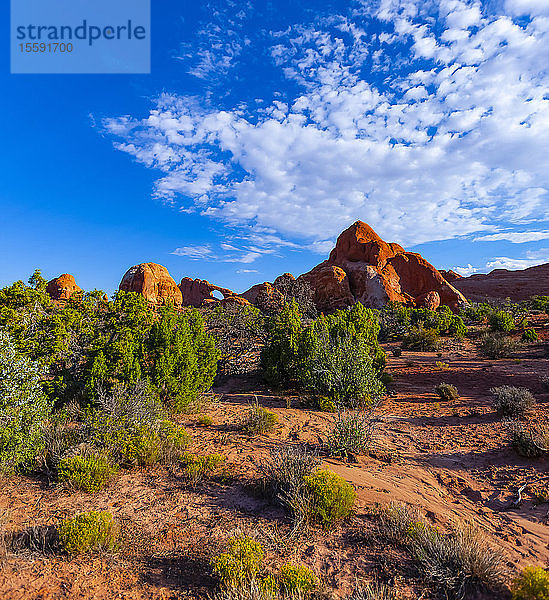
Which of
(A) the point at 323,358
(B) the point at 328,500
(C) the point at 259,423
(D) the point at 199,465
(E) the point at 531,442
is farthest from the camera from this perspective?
(A) the point at 323,358

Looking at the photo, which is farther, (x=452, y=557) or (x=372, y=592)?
(x=452, y=557)

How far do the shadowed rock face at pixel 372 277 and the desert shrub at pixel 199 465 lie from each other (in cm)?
3591

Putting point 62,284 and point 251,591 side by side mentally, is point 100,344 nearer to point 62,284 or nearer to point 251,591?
point 251,591

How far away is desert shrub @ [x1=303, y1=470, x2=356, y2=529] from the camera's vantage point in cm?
499

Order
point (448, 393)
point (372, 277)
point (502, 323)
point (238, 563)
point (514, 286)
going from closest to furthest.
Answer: point (238, 563)
point (448, 393)
point (502, 323)
point (372, 277)
point (514, 286)

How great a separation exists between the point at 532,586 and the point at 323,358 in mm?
7873

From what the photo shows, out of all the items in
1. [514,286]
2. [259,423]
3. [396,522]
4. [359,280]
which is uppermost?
[359,280]

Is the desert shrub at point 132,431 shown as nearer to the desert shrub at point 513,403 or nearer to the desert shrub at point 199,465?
the desert shrub at point 199,465

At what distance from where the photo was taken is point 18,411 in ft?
19.5

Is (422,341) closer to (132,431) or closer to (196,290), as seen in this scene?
(132,431)

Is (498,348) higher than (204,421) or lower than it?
higher

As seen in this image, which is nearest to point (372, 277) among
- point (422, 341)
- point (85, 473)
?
point (422, 341)

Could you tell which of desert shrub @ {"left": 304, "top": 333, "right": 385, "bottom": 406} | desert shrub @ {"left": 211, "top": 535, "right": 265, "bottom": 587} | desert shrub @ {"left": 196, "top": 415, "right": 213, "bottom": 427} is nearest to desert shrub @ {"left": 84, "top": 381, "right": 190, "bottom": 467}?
desert shrub @ {"left": 196, "top": 415, "right": 213, "bottom": 427}

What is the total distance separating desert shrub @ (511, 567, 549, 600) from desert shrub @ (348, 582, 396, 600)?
1.34 m
